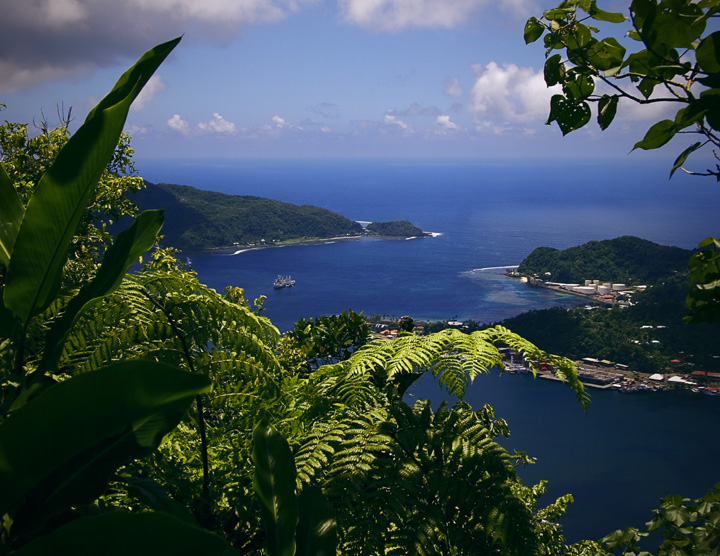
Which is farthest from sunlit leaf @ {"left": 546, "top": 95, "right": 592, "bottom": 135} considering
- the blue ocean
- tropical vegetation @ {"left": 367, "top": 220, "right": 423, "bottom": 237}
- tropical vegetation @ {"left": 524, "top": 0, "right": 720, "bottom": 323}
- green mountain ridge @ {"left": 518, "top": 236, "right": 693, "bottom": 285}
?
tropical vegetation @ {"left": 367, "top": 220, "right": 423, "bottom": 237}

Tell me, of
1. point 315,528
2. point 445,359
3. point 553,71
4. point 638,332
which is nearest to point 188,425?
point 445,359

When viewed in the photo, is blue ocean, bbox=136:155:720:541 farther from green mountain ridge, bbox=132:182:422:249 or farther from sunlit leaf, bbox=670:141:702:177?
sunlit leaf, bbox=670:141:702:177

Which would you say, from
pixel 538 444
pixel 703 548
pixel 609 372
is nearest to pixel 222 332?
pixel 703 548

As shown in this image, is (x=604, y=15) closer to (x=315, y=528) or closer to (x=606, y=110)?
(x=606, y=110)

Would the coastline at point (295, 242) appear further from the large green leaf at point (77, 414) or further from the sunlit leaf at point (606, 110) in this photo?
the large green leaf at point (77, 414)

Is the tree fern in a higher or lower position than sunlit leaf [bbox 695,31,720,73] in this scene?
lower

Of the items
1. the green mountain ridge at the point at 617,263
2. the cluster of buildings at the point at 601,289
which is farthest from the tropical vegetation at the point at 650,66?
the green mountain ridge at the point at 617,263
